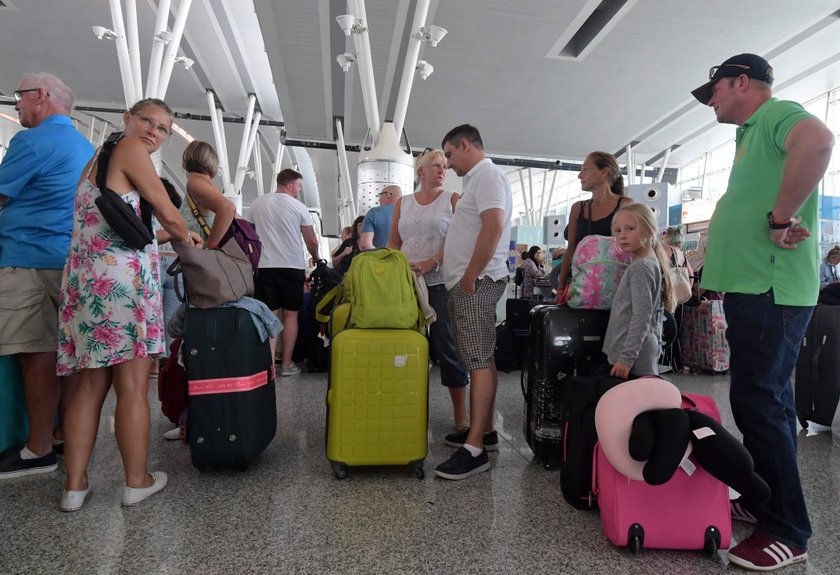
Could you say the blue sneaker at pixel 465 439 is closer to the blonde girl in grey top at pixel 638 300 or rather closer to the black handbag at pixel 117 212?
the blonde girl in grey top at pixel 638 300

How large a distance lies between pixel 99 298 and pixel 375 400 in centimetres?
121

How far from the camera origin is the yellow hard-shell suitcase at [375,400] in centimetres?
238

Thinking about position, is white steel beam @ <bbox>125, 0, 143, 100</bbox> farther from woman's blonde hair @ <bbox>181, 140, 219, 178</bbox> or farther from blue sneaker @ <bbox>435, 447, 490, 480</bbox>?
blue sneaker @ <bbox>435, 447, 490, 480</bbox>

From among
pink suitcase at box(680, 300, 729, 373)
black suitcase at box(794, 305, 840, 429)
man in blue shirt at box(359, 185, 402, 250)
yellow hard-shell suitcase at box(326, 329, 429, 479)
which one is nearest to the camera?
yellow hard-shell suitcase at box(326, 329, 429, 479)

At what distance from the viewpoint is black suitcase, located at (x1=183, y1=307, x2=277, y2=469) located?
2328 mm

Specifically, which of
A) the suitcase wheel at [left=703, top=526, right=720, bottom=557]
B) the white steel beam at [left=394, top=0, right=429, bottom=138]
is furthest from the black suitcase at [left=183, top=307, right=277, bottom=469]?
the white steel beam at [left=394, top=0, right=429, bottom=138]

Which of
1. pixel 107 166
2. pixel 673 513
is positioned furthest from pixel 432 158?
pixel 673 513

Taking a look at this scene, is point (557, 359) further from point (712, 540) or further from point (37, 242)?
point (37, 242)

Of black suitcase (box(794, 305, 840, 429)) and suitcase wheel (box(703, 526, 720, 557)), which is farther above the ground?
black suitcase (box(794, 305, 840, 429))

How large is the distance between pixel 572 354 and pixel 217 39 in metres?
12.6

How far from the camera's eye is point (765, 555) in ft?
5.53

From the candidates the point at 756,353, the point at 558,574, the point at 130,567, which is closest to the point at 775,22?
the point at 756,353

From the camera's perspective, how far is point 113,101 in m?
16.0

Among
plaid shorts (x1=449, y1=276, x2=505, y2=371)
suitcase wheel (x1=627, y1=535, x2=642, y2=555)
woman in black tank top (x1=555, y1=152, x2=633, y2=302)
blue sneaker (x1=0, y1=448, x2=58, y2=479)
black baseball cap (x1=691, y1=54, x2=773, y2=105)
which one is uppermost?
black baseball cap (x1=691, y1=54, x2=773, y2=105)
